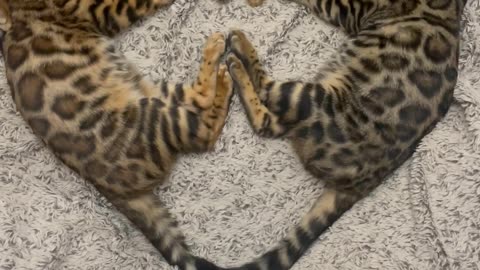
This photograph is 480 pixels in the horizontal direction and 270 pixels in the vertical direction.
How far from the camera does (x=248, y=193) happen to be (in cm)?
235

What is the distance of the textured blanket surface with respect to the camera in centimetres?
223

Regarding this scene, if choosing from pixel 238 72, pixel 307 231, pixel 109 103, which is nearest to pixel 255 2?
pixel 238 72

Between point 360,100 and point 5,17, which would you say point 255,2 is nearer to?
point 360,100

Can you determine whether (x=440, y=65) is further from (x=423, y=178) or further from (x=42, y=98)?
(x=42, y=98)

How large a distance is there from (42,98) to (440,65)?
4.29 feet

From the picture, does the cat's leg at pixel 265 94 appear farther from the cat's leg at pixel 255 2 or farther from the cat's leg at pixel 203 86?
the cat's leg at pixel 255 2

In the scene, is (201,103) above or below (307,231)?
above

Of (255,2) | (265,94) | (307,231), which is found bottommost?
(307,231)

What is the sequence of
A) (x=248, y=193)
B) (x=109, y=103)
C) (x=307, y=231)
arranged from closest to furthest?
(x=109, y=103), (x=307, y=231), (x=248, y=193)

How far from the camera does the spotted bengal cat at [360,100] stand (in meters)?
2.11

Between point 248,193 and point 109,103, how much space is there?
59 centimetres

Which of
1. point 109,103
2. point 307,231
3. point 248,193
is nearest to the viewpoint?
point 109,103

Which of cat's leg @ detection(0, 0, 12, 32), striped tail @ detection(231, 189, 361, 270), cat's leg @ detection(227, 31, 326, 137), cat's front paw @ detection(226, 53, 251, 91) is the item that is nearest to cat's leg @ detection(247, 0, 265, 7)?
cat's leg @ detection(227, 31, 326, 137)

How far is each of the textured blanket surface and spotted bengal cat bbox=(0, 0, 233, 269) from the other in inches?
4.2
